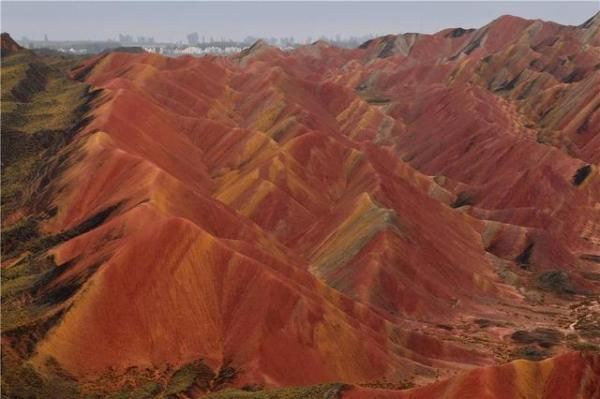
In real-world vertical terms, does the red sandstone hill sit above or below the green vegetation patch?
→ above

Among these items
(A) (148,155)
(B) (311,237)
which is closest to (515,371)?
(B) (311,237)

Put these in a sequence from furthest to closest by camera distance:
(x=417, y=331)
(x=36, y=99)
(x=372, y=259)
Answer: (x=36, y=99)
(x=372, y=259)
(x=417, y=331)

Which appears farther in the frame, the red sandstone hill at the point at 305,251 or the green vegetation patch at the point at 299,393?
the red sandstone hill at the point at 305,251

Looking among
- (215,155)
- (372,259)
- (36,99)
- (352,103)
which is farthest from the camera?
(352,103)

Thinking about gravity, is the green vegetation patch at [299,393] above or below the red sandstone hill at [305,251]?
below

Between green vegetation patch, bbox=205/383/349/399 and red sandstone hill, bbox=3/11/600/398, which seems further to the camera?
red sandstone hill, bbox=3/11/600/398

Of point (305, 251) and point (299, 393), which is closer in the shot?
point (299, 393)

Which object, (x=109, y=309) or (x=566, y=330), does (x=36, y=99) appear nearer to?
(x=109, y=309)

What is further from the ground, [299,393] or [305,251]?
[305,251]
